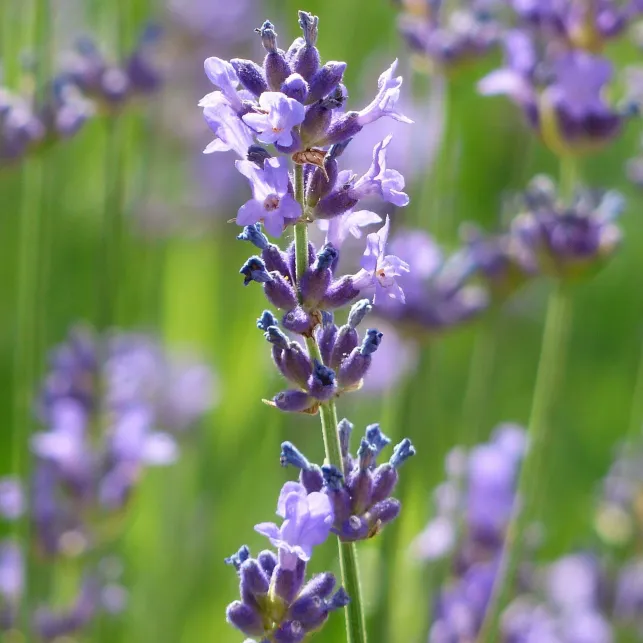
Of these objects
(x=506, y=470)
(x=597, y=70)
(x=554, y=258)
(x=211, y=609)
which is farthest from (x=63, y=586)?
(x=597, y=70)

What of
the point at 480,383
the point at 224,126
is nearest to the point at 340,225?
the point at 224,126

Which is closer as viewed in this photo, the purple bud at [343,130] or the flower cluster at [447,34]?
the purple bud at [343,130]

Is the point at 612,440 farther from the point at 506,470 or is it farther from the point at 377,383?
the point at 506,470

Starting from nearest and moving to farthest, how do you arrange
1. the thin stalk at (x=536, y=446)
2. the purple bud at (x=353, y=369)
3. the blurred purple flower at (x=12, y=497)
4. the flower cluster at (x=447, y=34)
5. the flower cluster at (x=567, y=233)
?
the purple bud at (x=353, y=369), the thin stalk at (x=536, y=446), the flower cluster at (x=567, y=233), the blurred purple flower at (x=12, y=497), the flower cluster at (x=447, y=34)

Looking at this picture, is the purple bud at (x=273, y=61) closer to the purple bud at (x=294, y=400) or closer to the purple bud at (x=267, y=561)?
the purple bud at (x=294, y=400)

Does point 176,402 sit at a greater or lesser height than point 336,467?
lesser

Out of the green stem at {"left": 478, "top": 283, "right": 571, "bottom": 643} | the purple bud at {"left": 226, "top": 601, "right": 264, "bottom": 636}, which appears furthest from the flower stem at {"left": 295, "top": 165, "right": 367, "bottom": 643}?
the green stem at {"left": 478, "top": 283, "right": 571, "bottom": 643}

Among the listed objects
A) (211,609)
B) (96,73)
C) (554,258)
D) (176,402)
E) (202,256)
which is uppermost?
(96,73)

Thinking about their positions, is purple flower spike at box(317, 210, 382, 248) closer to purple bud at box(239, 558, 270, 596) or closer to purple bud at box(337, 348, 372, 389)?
purple bud at box(337, 348, 372, 389)

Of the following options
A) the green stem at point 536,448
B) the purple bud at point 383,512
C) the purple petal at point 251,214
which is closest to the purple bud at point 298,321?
the purple petal at point 251,214
